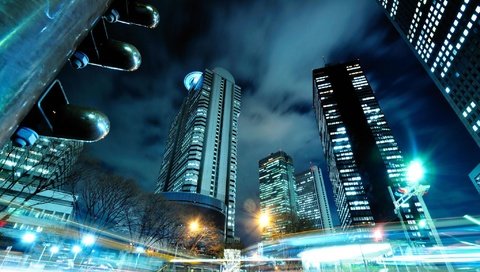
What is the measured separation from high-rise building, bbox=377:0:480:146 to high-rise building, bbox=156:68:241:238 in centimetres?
8847

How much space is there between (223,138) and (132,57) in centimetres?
10920

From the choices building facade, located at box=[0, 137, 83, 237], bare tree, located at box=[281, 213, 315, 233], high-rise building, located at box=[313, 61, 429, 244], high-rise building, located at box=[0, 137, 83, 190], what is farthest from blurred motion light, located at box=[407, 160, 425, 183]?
high-rise building, located at box=[313, 61, 429, 244]

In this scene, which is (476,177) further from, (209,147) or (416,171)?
(209,147)

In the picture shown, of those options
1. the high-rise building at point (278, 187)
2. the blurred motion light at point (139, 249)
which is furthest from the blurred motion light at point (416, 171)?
the high-rise building at point (278, 187)

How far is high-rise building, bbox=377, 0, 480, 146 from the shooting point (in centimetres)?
6875

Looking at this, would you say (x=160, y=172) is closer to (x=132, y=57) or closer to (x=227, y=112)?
(x=227, y=112)

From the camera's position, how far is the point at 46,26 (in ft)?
3.73

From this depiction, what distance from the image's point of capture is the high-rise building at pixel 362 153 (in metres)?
104

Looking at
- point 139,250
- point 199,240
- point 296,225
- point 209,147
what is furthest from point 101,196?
point 209,147

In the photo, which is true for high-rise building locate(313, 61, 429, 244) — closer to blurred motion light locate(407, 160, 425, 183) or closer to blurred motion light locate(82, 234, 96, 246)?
blurred motion light locate(407, 160, 425, 183)

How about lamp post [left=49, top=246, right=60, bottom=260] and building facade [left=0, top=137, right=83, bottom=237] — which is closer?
building facade [left=0, top=137, right=83, bottom=237]

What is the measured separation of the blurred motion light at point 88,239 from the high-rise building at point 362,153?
105 metres

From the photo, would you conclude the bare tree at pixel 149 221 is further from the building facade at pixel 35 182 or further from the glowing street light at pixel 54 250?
the glowing street light at pixel 54 250

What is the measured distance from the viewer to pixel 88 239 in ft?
66.6
